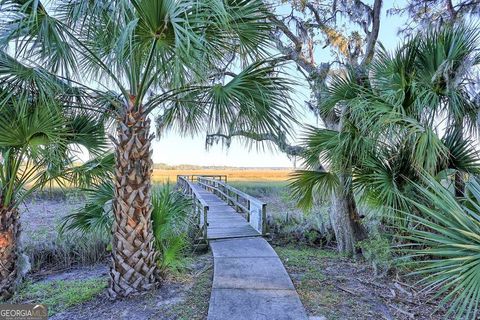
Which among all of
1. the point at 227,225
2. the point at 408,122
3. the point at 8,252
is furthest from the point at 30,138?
the point at 227,225

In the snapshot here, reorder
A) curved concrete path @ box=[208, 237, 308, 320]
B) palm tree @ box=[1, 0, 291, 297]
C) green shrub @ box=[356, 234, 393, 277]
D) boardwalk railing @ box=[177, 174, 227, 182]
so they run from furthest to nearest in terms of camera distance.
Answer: boardwalk railing @ box=[177, 174, 227, 182]
green shrub @ box=[356, 234, 393, 277]
curved concrete path @ box=[208, 237, 308, 320]
palm tree @ box=[1, 0, 291, 297]

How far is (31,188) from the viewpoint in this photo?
4094 mm

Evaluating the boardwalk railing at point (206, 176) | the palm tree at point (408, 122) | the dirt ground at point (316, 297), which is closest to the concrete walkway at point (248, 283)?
the dirt ground at point (316, 297)

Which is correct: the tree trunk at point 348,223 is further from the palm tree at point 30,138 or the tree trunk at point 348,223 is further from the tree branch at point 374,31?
the palm tree at point 30,138

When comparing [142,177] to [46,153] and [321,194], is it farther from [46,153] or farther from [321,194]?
[321,194]

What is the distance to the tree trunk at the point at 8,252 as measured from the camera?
3926 mm

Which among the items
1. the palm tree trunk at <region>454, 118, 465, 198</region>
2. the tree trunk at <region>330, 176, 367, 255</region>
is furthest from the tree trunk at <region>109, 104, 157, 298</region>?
the palm tree trunk at <region>454, 118, 465, 198</region>

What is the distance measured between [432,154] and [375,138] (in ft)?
2.45

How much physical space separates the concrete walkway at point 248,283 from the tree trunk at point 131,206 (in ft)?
3.42

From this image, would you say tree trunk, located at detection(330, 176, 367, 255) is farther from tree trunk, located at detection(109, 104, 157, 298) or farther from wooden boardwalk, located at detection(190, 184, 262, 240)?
tree trunk, located at detection(109, 104, 157, 298)

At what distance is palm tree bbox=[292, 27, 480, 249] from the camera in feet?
12.2

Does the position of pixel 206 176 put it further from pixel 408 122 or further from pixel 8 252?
pixel 408 122

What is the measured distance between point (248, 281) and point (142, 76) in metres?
2.95

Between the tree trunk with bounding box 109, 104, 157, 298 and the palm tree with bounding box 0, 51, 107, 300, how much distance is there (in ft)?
2.49
